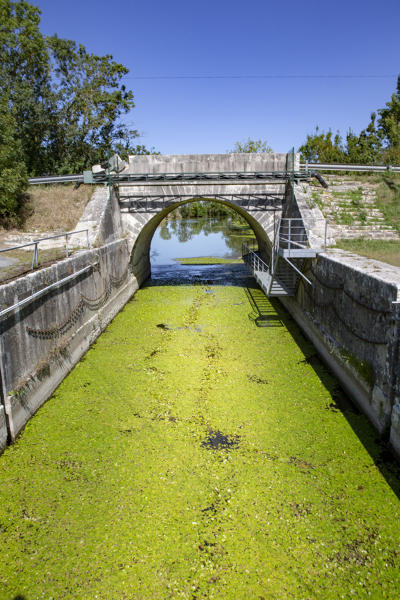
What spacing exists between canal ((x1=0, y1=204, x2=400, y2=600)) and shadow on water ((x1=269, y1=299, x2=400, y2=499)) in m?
0.03

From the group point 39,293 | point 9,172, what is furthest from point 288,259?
point 9,172

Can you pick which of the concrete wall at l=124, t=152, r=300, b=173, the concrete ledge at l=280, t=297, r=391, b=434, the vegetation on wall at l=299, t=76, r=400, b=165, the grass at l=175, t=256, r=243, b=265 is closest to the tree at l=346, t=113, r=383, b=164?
the vegetation on wall at l=299, t=76, r=400, b=165

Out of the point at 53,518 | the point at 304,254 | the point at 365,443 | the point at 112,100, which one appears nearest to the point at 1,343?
the point at 53,518

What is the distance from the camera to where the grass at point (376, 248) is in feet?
31.6

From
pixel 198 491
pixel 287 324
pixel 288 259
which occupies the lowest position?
pixel 198 491

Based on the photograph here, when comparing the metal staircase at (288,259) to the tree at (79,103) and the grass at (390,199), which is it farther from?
the tree at (79,103)

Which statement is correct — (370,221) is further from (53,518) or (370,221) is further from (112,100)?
(112,100)

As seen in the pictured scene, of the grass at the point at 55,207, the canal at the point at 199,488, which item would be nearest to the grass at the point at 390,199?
the canal at the point at 199,488

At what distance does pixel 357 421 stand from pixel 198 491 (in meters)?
3.09

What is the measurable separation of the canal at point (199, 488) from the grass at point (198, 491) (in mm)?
17

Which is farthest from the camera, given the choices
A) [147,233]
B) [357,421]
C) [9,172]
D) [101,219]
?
[147,233]

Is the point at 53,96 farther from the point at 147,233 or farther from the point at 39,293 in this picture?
the point at 39,293

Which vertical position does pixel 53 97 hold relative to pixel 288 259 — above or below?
above

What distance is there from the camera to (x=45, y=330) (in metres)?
7.65
